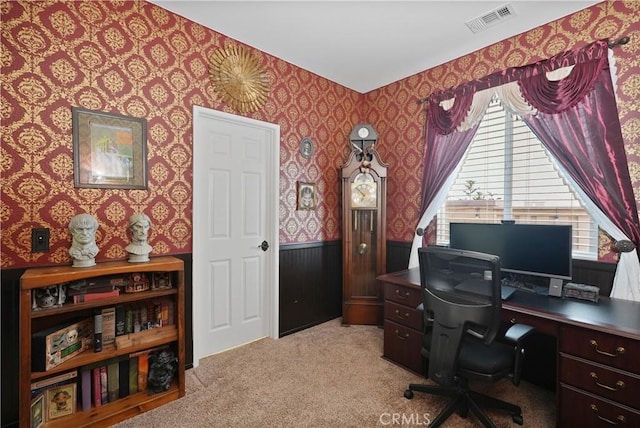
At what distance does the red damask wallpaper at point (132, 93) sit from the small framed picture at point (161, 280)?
0.23 m

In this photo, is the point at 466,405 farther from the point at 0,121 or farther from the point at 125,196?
the point at 0,121

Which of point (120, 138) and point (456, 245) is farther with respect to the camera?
point (456, 245)

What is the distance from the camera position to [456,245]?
257 cm

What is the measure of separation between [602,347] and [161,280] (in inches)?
108

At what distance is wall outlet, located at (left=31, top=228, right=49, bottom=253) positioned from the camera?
1.81 meters

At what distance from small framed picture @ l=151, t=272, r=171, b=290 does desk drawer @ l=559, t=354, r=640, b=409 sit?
2.59 metres

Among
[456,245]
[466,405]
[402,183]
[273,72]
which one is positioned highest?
[273,72]

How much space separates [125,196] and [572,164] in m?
3.33

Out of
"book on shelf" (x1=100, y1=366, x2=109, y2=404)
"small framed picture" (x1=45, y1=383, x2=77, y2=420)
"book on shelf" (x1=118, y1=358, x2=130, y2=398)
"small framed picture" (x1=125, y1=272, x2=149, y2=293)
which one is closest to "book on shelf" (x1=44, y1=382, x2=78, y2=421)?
"small framed picture" (x1=45, y1=383, x2=77, y2=420)

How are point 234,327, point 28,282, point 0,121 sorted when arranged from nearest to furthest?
point 28,282
point 0,121
point 234,327

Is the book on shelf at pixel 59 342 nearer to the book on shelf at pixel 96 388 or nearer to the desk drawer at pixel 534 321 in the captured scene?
the book on shelf at pixel 96 388

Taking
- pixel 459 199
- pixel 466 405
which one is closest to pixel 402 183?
pixel 459 199

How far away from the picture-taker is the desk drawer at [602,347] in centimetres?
147

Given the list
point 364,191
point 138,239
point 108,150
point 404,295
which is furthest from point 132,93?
point 404,295
